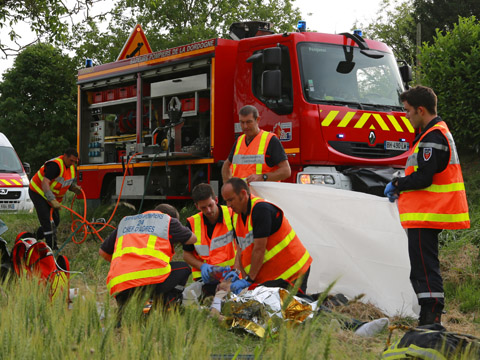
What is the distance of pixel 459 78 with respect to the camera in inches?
445

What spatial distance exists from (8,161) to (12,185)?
2.94ft

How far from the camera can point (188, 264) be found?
5348 mm

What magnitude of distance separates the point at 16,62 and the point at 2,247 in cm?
3348

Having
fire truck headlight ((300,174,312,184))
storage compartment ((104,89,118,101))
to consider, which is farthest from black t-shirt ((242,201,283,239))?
storage compartment ((104,89,118,101))

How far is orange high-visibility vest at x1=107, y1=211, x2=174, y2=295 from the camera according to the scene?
4320 millimetres

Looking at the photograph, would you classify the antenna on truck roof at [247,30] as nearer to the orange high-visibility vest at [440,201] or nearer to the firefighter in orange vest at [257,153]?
the firefighter in orange vest at [257,153]

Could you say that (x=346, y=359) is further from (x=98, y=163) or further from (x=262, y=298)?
(x=98, y=163)

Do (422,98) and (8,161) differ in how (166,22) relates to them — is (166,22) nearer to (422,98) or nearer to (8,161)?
(8,161)

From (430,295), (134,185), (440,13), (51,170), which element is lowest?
(430,295)

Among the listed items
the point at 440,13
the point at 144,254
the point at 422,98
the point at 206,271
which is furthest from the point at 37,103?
the point at 422,98

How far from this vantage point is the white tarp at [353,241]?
5.35 m

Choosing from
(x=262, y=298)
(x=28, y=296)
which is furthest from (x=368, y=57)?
(x=28, y=296)

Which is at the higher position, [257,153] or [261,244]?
[257,153]

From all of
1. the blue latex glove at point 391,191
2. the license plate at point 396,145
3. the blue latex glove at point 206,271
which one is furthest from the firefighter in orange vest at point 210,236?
the license plate at point 396,145
